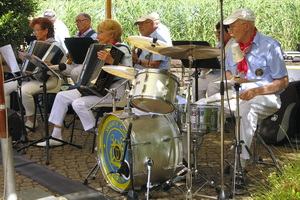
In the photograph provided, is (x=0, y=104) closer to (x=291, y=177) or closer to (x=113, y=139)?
(x=113, y=139)

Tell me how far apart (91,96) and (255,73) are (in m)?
2.08

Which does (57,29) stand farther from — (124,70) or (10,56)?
(124,70)

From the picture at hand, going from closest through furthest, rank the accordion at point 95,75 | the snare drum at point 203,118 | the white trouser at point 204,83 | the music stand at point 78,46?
the snare drum at point 203,118 < the accordion at point 95,75 < the music stand at point 78,46 < the white trouser at point 204,83

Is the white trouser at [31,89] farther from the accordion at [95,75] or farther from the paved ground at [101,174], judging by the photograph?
the accordion at [95,75]

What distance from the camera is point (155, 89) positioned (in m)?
4.95

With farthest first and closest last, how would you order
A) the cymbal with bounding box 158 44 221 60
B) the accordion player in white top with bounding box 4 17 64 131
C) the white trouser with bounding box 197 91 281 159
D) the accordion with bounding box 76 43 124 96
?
1. the accordion player in white top with bounding box 4 17 64 131
2. the accordion with bounding box 76 43 124 96
3. the white trouser with bounding box 197 91 281 159
4. the cymbal with bounding box 158 44 221 60

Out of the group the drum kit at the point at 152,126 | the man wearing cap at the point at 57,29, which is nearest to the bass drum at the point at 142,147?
the drum kit at the point at 152,126

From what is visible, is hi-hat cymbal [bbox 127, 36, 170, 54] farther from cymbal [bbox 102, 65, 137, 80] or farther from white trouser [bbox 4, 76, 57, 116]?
white trouser [bbox 4, 76, 57, 116]

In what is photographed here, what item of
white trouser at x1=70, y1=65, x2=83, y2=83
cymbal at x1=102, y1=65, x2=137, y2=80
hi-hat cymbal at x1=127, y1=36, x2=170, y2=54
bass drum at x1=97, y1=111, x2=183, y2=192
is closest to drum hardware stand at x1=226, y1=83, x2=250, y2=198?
bass drum at x1=97, y1=111, x2=183, y2=192

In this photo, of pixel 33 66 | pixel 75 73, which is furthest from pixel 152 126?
pixel 75 73

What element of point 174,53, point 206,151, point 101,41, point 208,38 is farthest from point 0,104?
point 208,38

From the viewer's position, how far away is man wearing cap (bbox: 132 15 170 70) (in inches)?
290

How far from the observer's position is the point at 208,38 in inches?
521

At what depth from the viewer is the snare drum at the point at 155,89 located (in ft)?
16.2
